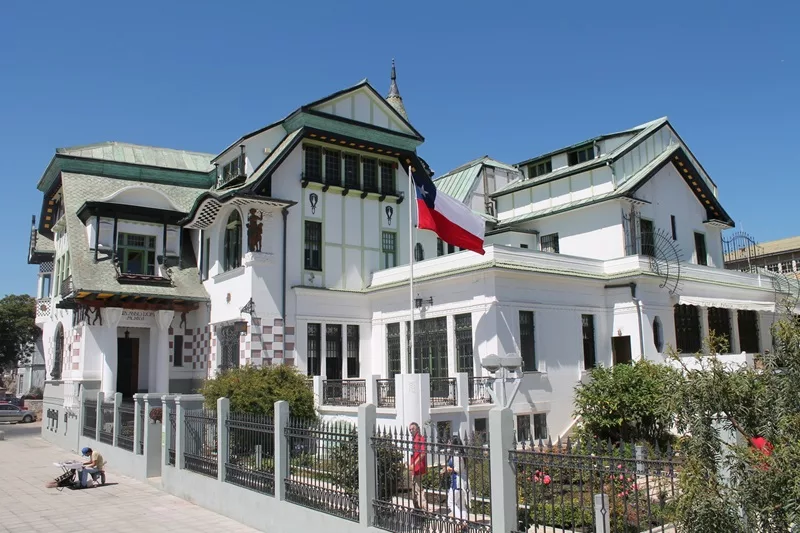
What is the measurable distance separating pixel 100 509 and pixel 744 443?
47.2 feet

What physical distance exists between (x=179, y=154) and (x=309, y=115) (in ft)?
33.8

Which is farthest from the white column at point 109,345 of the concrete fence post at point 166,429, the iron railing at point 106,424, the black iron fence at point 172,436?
the black iron fence at point 172,436

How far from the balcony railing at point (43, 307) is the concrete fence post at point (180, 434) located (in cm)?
2040

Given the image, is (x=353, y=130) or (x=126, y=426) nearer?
(x=126, y=426)

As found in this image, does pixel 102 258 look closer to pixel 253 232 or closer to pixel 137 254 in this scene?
pixel 137 254

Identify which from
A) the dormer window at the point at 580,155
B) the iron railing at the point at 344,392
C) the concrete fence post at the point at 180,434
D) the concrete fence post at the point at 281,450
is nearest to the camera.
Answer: the concrete fence post at the point at 281,450

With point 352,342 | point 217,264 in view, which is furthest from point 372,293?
point 217,264

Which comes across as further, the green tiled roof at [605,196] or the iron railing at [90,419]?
the green tiled roof at [605,196]

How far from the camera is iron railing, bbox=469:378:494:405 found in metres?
21.3

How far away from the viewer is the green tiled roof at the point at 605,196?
28078mm

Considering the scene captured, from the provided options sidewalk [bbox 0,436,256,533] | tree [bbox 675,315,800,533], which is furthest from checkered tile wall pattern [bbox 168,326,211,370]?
tree [bbox 675,315,800,533]

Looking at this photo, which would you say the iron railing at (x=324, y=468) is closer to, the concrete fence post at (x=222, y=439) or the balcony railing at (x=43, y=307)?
the concrete fence post at (x=222, y=439)

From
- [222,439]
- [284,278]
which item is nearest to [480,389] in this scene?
[284,278]

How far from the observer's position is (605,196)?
28250 mm
